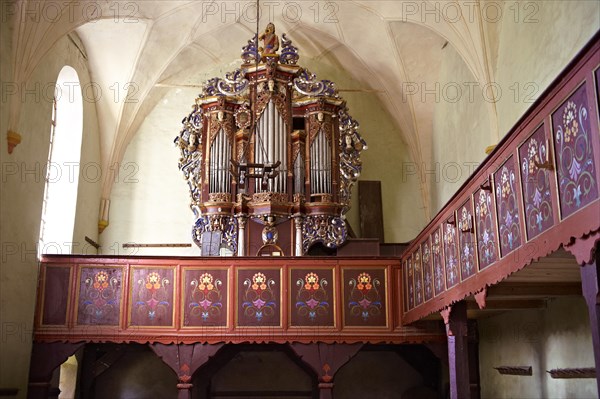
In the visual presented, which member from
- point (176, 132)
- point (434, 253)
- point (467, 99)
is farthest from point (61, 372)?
point (467, 99)

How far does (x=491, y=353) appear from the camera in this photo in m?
13.1

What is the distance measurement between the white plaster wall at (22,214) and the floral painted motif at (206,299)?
2.77 m

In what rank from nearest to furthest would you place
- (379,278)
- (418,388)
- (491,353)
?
(379,278), (491,353), (418,388)

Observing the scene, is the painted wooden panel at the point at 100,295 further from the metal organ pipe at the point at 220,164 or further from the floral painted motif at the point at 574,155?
the floral painted motif at the point at 574,155

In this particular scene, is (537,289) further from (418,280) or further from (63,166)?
(63,166)

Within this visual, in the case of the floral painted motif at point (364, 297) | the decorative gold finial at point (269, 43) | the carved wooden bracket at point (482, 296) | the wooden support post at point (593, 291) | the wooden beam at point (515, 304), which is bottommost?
the wooden support post at point (593, 291)

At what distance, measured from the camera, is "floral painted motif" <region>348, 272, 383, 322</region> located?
12111mm

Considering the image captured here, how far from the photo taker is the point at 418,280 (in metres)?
10.8

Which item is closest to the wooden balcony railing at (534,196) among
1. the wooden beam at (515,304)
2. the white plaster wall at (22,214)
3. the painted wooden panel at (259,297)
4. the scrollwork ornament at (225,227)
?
the wooden beam at (515,304)

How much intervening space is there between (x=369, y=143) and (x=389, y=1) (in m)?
3.93

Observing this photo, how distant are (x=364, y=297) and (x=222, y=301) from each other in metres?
2.55

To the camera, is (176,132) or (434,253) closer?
(434,253)

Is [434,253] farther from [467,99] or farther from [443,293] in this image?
[467,99]

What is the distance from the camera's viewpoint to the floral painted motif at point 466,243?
25.5 feet
